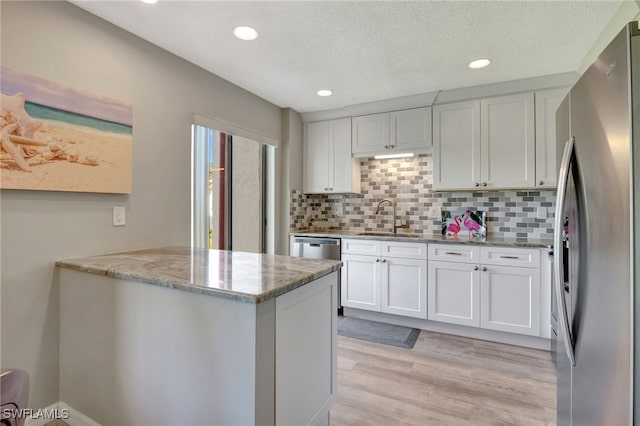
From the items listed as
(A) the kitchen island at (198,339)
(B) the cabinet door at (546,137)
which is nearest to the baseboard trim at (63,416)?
(A) the kitchen island at (198,339)

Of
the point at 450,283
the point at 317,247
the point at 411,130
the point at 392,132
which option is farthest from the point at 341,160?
the point at 450,283

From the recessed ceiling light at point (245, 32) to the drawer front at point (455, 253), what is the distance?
7.55ft

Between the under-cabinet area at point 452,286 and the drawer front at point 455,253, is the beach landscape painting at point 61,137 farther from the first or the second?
the drawer front at point 455,253

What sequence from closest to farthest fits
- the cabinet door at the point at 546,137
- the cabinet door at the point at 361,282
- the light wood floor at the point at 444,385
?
the light wood floor at the point at 444,385 < the cabinet door at the point at 546,137 < the cabinet door at the point at 361,282

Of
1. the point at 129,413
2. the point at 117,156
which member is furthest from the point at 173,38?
the point at 129,413

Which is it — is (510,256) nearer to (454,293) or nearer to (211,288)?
(454,293)

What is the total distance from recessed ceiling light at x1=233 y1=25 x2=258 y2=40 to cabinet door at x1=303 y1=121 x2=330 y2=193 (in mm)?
1744

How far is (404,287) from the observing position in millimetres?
3004

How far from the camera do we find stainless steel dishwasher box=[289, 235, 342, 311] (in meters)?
3.31

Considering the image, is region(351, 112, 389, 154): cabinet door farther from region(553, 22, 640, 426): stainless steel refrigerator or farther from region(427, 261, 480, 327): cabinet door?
region(553, 22, 640, 426): stainless steel refrigerator

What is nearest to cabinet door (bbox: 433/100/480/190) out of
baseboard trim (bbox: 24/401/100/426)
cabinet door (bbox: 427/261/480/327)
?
cabinet door (bbox: 427/261/480/327)

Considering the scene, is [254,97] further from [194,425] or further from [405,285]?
[194,425]

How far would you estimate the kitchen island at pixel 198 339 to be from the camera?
3.75ft

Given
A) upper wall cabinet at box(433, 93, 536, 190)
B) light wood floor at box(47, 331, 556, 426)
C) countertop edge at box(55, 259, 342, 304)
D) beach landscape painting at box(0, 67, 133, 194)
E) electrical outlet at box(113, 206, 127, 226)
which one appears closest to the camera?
countertop edge at box(55, 259, 342, 304)
